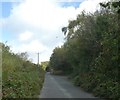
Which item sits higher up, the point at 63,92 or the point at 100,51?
the point at 100,51

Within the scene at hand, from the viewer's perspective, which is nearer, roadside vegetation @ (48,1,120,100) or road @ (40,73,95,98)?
roadside vegetation @ (48,1,120,100)

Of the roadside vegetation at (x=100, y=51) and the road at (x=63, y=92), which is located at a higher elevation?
the roadside vegetation at (x=100, y=51)

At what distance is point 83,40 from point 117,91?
16931 mm

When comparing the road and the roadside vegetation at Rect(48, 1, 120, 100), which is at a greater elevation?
the roadside vegetation at Rect(48, 1, 120, 100)

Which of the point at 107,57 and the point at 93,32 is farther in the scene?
the point at 93,32

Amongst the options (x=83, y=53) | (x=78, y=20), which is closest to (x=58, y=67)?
(x=78, y=20)

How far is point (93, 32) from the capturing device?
37969 millimetres

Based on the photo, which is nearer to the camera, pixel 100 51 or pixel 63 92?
pixel 63 92

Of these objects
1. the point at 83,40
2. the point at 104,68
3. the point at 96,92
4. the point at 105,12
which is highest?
the point at 105,12

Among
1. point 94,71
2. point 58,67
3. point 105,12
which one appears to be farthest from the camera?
point 58,67

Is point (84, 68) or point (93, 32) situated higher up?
point (93, 32)

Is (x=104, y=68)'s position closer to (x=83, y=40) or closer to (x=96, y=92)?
(x=96, y=92)

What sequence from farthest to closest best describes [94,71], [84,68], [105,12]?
1. [84,68]
2. [105,12]
3. [94,71]

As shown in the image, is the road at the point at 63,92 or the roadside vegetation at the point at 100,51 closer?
the roadside vegetation at the point at 100,51
